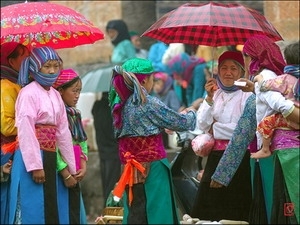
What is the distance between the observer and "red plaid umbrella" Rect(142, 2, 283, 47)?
13.7 meters

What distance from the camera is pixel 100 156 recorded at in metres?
18.5

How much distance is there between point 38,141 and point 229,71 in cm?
201

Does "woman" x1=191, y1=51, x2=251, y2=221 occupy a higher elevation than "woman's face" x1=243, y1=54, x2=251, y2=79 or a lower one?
lower

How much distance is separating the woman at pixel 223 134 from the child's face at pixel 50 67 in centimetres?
140

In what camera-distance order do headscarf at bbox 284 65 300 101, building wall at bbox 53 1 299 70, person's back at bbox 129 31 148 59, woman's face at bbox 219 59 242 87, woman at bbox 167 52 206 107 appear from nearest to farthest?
1. headscarf at bbox 284 65 300 101
2. woman's face at bbox 219 59 242 87
3. woman at bbox 167 52 206 107
4. person's back at bbox 129 31 148 59
5. building wall at bbox 53 1 299 70

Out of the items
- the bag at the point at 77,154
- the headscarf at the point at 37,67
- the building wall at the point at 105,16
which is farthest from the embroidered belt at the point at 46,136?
the building wall at the point at 105,16

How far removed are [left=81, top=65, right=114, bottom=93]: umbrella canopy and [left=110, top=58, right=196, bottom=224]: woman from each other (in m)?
4.36

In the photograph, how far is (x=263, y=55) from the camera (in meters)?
13.0

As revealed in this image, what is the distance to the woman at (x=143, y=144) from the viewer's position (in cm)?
1302

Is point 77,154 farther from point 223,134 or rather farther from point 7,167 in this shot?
point 223,134

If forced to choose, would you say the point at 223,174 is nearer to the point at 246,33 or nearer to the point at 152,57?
the point at 246,33

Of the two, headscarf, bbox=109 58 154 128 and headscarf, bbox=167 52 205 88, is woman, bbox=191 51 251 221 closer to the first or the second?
headscarf, bbox=109 58 154 128

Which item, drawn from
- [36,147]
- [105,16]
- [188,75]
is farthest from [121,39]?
[36,147]

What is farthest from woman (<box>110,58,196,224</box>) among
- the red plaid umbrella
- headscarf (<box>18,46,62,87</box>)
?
the red plaid umbrella
